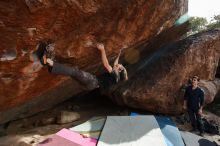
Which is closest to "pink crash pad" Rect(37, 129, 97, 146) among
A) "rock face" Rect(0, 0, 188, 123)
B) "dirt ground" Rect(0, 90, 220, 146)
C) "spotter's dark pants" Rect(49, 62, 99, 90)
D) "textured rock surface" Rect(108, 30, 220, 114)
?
"spotter's dark pants" Rect(49, 62, 99, 90)

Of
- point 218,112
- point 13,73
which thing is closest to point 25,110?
point 13,73

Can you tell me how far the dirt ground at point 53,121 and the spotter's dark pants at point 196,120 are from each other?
0.33 meters

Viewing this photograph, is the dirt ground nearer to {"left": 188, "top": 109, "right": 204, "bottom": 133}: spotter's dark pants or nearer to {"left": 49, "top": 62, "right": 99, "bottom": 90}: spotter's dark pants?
{"left": 188, "top": 109, "right": 204, "bottom": 133}: spotter's dark pants

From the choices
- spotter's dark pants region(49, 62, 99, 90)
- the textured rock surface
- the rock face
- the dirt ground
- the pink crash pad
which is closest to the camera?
the pink crash pad

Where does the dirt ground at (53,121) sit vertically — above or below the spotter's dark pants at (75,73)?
below

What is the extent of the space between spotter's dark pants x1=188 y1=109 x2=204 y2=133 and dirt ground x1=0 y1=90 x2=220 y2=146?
0.33m

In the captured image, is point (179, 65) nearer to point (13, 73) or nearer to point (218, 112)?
point (218, 112)

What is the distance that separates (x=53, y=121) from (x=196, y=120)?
18.4ft

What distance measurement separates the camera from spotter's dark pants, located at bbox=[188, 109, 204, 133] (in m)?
9.88

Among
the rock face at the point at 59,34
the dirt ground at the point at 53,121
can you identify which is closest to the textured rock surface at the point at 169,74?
the dirt ground at the point at 53,121

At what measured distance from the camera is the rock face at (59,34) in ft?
22.5

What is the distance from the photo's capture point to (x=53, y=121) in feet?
38.8

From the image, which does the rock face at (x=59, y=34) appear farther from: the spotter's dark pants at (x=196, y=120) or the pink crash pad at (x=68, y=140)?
the spotter's dark pants at (x=196, y=120)

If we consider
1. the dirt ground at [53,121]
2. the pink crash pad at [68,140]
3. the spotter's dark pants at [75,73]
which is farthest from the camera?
the dirt ground at [53,121]
